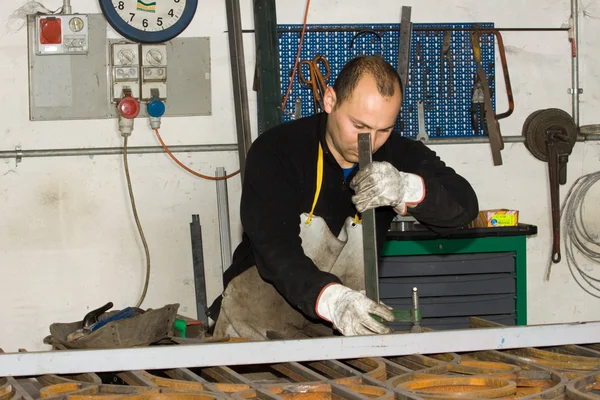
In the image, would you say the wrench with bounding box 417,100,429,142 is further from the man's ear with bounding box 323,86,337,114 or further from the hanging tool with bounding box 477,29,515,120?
the man's ear with bounding box 323,86,337,114

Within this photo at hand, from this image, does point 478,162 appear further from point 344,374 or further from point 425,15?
point 344,374

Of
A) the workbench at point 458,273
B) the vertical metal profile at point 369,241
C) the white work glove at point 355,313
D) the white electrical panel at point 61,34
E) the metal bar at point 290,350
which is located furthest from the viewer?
the white electrical panel at point 61,34

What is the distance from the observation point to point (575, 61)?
3.38 metres

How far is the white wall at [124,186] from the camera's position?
3.09m

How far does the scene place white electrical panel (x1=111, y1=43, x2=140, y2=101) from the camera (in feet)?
10.1

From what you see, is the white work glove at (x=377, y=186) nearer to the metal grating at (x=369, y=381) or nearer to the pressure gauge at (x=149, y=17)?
the metal grating at (x=369, y=381)

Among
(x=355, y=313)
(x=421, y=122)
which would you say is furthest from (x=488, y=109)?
(x=355, y=313)

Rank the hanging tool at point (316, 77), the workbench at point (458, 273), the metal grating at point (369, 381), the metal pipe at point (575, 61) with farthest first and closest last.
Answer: the metal pipe at point (575, 61) < the hanging tool at point (316, 77) < the workbench at point (458, 273) < the metal grating at point (369, 381)

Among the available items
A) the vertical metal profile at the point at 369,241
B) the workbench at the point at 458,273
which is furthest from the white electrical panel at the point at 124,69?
the vertical metal profile at the point at 369,241

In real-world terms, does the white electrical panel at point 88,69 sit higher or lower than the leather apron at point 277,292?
higher

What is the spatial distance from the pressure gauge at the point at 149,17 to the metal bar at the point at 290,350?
1.86 meters

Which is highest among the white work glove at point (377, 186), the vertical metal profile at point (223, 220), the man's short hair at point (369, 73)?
the man's short hair at point (369, 73)

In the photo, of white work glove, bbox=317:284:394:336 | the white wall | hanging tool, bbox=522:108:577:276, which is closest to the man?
white work glove, bbox=317:284:394:336

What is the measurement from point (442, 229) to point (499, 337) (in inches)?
23.6
